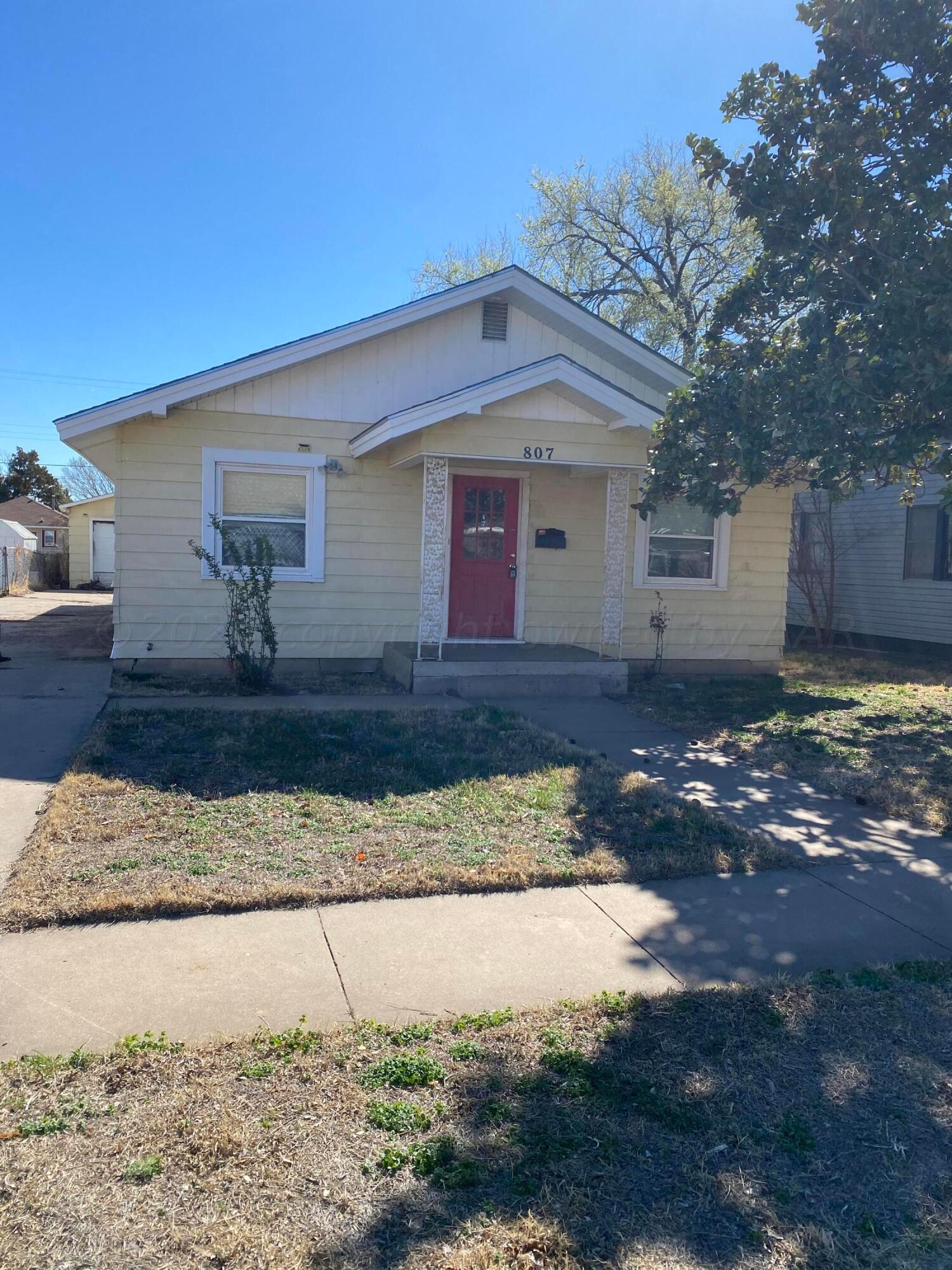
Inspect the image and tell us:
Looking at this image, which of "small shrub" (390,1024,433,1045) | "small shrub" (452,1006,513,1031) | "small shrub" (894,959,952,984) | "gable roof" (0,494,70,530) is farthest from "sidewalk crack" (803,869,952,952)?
"gable roof" (0,494,70,530)

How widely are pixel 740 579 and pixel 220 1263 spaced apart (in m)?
11.3

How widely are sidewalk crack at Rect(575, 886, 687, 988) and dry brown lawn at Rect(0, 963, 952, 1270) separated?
33 centimetres

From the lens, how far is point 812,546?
18719 mm

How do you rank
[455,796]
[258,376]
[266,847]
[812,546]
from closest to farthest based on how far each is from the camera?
1. [266,847]
2. [455,796]
3. [258,376]
4. [812,546]

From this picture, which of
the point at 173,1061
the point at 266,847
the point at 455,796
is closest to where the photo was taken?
the point at 173,1061

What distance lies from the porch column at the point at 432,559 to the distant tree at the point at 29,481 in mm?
45741

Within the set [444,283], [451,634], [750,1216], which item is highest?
[444,283]

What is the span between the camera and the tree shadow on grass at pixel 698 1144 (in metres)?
2.60

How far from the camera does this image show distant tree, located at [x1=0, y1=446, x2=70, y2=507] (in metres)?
50.7

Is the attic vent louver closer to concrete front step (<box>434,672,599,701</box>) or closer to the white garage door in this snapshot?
concrete front step (<box>434,672,599,701</box>)

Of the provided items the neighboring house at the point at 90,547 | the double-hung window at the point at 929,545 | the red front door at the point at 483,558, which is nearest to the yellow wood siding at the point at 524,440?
the red front door at the point at 483,558

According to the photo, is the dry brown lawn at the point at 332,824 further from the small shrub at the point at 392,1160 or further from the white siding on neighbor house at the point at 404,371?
the white siding on neighbor house at the point at 404,371

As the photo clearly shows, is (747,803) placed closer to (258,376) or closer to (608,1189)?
(608,1189)

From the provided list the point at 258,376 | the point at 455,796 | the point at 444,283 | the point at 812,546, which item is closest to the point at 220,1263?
the point at 455,796
